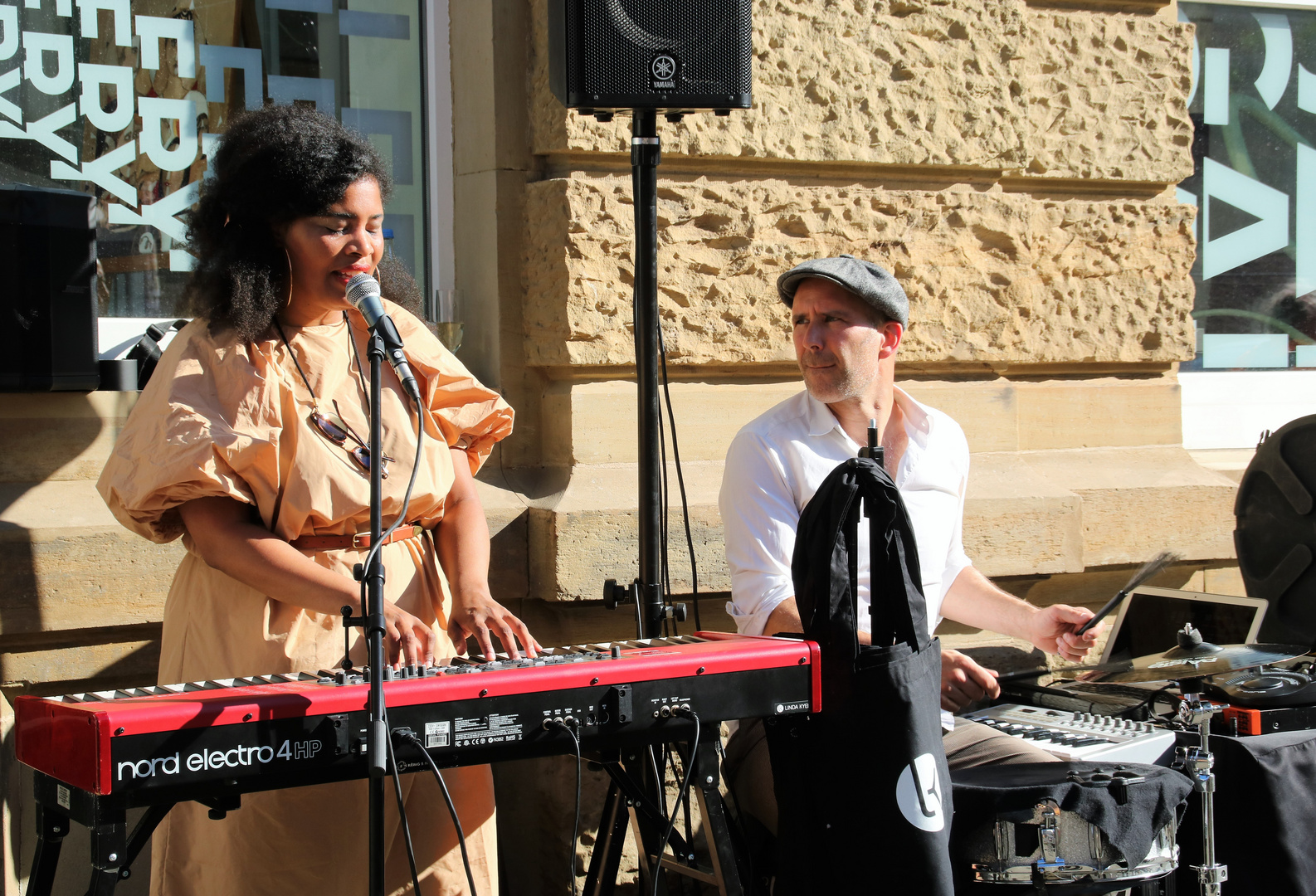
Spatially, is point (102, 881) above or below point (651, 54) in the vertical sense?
below

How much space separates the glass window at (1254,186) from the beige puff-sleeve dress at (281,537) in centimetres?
341

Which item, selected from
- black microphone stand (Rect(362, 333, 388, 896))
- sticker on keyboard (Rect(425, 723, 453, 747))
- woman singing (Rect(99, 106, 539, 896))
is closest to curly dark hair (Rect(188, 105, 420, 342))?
woman singing (Rect(99, 106, 539, 896))

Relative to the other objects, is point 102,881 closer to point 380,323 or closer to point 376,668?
point 376,668

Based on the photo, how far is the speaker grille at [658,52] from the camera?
8.61ft

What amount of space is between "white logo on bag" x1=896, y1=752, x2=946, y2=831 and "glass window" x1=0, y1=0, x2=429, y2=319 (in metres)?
2.12

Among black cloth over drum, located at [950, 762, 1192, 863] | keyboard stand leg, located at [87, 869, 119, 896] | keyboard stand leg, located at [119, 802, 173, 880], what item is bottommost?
black cloth over drum, located at [950, 762, 1192, 863]

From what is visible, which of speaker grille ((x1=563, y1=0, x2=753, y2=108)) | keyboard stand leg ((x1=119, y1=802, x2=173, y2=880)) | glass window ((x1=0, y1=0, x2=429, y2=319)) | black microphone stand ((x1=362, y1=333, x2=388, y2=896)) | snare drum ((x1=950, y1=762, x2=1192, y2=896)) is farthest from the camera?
glass window ((x1=0, y1=0, x2=429, y2=319))

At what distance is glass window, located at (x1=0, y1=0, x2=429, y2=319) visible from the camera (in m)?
3.20

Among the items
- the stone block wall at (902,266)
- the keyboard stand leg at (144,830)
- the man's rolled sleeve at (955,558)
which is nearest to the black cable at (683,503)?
the stone block wall at (902,266)

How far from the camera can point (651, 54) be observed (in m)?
2.66

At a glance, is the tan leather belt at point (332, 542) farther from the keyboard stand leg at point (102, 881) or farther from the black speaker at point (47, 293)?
the black speaker at point (47, 293)

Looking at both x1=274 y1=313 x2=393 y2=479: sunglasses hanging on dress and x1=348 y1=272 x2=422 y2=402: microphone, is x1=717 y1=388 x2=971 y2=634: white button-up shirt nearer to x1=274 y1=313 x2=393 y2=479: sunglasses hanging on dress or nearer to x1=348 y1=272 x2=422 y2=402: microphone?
x1=274 y1=313 x2=393 y2=479: sunglasses hanging on dress

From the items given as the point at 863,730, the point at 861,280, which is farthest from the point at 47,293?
the point at 863,730

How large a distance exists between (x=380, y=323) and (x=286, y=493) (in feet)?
1.93
